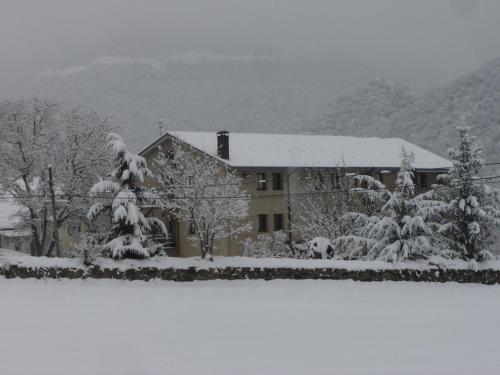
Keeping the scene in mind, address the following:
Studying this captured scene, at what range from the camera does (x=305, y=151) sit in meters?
43.1

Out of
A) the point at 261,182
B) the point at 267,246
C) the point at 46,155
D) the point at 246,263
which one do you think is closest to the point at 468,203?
the point at 246,263

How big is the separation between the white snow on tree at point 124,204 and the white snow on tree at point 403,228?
11050mm

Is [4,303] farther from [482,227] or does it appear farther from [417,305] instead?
[482,227]

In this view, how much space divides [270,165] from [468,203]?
49.3 feet

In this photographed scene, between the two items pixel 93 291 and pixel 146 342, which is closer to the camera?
pixel 146 342

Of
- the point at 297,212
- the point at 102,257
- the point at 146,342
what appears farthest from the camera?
the point at 297,212

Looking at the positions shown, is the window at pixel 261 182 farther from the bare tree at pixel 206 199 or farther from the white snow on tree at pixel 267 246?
the bare tree at pixel 206 199

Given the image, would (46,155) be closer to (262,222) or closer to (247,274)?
(262,222)

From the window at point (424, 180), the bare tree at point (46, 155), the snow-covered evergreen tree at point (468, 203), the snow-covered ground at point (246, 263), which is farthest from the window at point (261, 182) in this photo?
the window at point (424, 180)

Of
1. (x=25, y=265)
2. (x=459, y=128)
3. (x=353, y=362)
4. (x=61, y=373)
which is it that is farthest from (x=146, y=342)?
(x=459, y=128)

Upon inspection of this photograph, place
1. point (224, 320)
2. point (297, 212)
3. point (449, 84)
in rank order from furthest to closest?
point (449, 84)
point (297, 212)
point (224, 320)

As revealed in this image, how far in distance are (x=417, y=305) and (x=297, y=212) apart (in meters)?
17.9

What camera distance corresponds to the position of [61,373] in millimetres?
11445

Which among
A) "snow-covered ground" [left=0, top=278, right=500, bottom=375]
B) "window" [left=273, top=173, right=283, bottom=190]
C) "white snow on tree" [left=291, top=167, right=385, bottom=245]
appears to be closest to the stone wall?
"snow-covered ground" [left=0, top=278, right=500, bottom=375]
